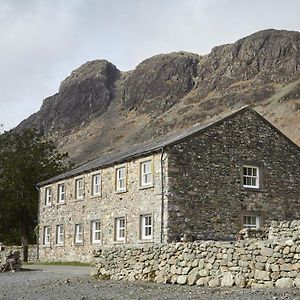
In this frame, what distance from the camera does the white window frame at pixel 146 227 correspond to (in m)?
30.1

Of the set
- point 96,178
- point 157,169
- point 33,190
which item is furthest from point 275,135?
point 33,190

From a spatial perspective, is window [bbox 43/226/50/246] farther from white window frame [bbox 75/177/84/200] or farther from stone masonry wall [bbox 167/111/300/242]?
stone masonry wall [bbox 167/111/300/242]

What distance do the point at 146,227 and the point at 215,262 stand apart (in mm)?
14816

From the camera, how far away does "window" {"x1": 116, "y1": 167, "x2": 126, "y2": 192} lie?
33.2m

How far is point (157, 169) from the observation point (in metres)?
30.0

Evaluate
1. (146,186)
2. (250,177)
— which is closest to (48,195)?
(146,186)

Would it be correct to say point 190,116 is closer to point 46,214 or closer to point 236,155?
point 46,214

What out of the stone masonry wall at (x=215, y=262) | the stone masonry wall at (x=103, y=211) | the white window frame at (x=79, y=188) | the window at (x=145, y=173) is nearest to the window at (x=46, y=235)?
the stone masonry wall at (x=103, y=211)

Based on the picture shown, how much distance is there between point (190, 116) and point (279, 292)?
114 meters

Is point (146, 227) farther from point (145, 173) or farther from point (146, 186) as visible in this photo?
point (145, 173)

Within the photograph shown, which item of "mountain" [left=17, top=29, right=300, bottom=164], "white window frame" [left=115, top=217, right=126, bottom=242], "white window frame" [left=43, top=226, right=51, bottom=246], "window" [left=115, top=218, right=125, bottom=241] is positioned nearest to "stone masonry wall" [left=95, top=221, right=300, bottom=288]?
"white window frame" [left=115, top=217, right=126, bottom=242]

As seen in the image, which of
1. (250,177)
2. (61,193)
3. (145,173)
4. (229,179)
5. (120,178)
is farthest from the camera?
(61,193)

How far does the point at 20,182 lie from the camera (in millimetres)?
53062

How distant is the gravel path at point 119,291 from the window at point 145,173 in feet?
36.5
